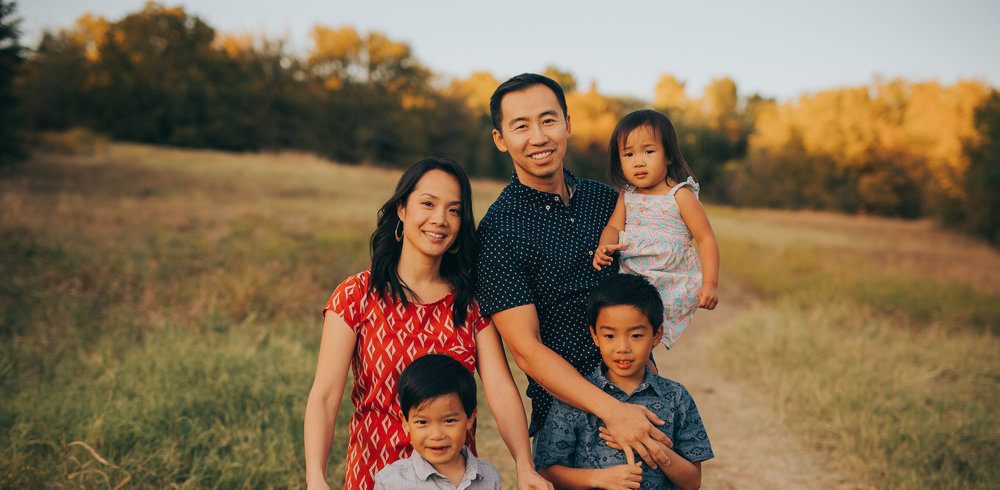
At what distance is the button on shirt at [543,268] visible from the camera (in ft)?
7.97

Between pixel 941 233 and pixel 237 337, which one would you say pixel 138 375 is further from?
pixel 941 233

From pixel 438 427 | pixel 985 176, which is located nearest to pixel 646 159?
pixel 438 427

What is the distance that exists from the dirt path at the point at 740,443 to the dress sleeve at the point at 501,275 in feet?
7.97

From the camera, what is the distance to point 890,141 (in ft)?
111

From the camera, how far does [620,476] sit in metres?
2.18

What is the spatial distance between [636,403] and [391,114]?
36.0 m

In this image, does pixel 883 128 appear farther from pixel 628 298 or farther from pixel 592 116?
pixel 628 298

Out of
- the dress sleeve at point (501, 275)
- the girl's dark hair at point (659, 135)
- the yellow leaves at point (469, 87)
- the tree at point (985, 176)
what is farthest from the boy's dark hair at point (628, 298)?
the yellow leaves at point (469, 87)

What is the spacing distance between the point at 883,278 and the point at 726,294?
3.01m

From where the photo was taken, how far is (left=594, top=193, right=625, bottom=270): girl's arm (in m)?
2.51

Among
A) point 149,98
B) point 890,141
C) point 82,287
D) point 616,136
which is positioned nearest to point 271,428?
point 616,136

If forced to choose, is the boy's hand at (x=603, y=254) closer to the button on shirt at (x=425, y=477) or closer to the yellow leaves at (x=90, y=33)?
the button on shirt at (x=425, y=477)

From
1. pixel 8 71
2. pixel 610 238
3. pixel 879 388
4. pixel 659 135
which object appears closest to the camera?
pixel 610 238

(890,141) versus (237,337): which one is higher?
(890,141)
